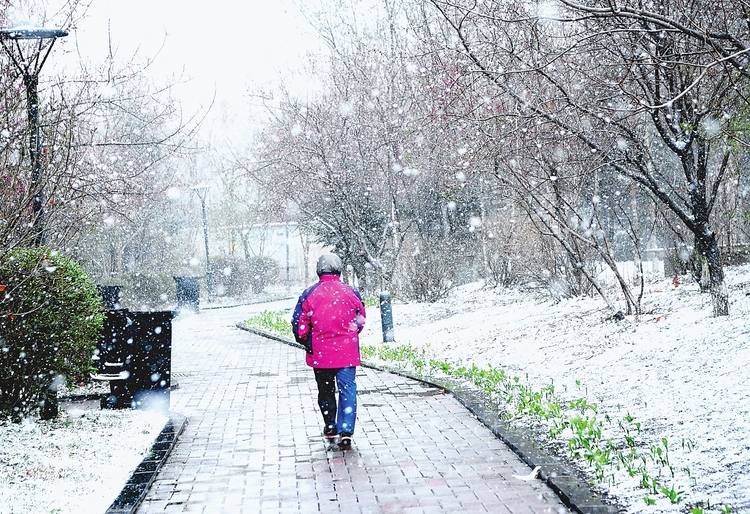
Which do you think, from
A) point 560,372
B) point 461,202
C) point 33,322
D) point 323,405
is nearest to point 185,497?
→ point 323,405

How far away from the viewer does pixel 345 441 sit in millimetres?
6496

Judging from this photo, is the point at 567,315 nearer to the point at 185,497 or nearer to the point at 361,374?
the point at 361,374

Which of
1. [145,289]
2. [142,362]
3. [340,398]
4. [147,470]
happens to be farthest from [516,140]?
[145,289]

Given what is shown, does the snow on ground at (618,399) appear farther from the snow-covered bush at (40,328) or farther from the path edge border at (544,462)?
the snow-covered bush at (40,328)

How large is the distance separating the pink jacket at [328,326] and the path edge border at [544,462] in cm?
149

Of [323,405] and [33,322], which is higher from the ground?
[33,322]

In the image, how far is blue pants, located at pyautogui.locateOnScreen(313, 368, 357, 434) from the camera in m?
6.50

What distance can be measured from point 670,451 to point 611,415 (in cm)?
140

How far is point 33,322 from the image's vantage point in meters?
6.64

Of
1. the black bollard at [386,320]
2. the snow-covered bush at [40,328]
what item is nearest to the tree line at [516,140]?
the black bollard at [386,320]

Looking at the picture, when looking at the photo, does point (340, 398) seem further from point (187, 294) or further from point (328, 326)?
point (187, 294)

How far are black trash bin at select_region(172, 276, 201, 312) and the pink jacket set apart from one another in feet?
73.9

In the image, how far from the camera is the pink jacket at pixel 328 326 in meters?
6.57

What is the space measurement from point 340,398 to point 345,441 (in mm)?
368
